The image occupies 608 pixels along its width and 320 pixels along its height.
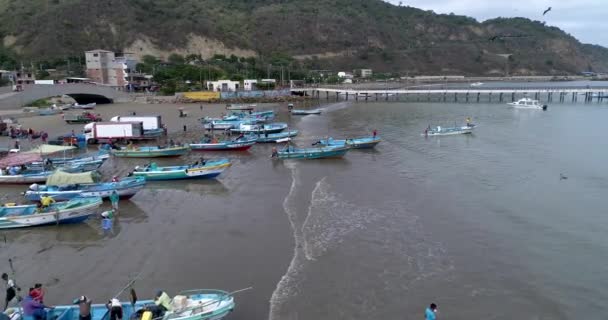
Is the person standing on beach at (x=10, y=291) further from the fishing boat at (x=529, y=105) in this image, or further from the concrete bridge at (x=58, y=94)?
the fishing boat at (x=529, y=105)

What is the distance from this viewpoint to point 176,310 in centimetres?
1372

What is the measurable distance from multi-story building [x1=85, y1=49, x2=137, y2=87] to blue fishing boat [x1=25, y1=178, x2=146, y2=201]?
7612 centimetres

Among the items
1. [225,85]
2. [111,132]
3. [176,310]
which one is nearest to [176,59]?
[225,85]

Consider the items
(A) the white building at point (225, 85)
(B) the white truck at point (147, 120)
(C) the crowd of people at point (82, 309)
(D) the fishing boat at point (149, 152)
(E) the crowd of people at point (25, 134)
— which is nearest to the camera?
(C) the crowd of people at point (82, 309)

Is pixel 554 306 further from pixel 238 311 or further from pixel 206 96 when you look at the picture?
pixel 206 96

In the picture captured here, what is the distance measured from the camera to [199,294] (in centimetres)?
1493

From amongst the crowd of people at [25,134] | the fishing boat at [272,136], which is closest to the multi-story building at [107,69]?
the crowd of people at [25,134]

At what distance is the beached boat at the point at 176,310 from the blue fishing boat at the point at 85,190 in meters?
13.3

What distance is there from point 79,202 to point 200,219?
5.89m

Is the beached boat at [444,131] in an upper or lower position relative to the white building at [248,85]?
lower

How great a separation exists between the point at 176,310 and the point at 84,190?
15512mm

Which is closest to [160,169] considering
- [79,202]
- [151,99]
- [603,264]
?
[79,202]

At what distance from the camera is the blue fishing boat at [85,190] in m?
26.0

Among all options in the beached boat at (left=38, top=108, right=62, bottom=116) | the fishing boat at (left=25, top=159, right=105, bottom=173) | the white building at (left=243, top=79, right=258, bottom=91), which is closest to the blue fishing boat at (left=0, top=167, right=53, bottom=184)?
the fishing boat at (left=25, top=159, right=105, bottom=173)
